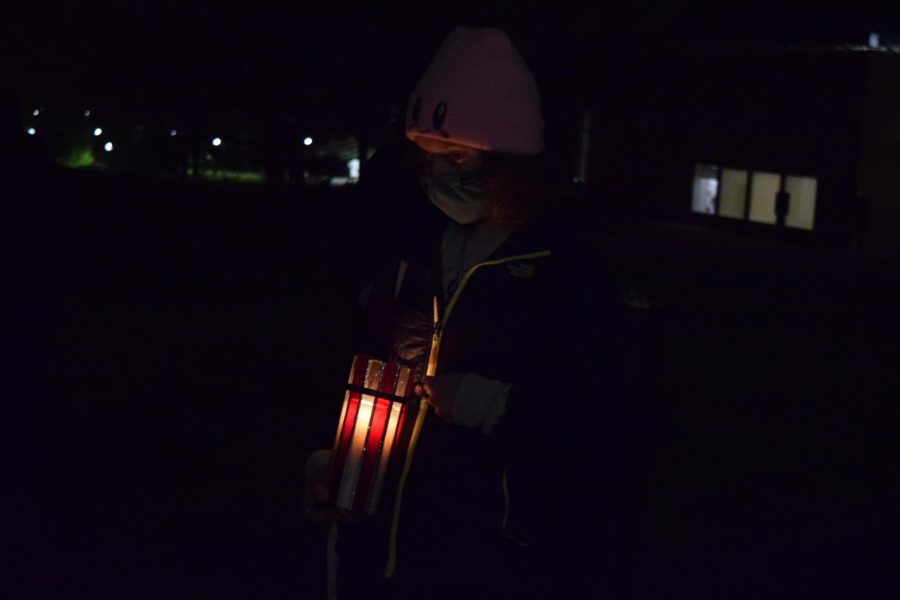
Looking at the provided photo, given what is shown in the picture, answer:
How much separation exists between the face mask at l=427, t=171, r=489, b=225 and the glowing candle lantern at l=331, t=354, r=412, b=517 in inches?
14.3

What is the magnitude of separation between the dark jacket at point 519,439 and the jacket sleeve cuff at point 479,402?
0.02m

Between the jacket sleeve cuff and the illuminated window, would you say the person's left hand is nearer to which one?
the jacket sleeve cuff

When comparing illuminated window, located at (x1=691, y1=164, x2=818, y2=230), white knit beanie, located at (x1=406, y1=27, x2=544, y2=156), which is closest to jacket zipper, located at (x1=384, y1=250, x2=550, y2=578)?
white knit beanie, located at (x1=406, y1=27, x2=544, y2=156)

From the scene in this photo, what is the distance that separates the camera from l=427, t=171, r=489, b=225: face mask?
256cm

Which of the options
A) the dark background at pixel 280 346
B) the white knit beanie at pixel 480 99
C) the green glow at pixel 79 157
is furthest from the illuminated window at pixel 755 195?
the white knit beanie at pixel 480 99

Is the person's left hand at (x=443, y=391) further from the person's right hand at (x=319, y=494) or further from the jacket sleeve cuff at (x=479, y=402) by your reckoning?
the person's right hand at (x=319, y=494)

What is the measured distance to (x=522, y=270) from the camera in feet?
8.12

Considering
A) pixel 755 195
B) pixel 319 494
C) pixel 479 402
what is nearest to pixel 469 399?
pixel 479 402

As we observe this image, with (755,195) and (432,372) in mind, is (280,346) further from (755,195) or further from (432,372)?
(755,195)

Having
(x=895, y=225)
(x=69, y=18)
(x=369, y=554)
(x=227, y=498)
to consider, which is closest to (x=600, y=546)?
(x=369, y=554)

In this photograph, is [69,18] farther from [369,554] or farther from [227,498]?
[369,554]

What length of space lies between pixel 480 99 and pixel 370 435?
72 centimetres

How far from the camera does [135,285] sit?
50.4 feet

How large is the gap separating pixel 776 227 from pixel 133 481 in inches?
907
